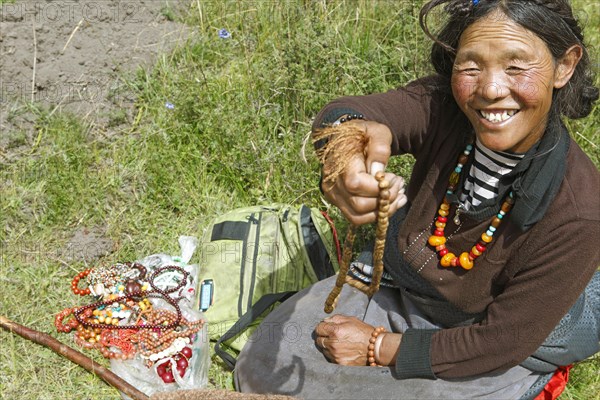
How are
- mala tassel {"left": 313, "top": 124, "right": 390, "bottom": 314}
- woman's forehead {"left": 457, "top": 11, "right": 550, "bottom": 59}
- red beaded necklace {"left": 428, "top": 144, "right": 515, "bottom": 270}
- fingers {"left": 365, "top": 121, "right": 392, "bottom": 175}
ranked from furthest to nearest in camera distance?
red beaded necklace {"left": 428, "top": 144, "right": 515, "bottom": 270}, woman's forehead {"left": 457, "top": 11, "right": 550, "bottom": 59}, fingers {"left": 365, "top": 121, "right": 392, "bottom": 175}, mala tassel {"left": 313, "top": 124, "right": 390, "bottom": 314}

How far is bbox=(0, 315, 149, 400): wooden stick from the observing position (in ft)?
8.87

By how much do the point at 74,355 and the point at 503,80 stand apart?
2.03 metres

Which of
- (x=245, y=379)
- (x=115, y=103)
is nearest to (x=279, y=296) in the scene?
(x=245, y=379)

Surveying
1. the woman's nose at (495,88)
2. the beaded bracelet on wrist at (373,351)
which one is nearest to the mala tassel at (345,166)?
the woman's nose at (495,88)

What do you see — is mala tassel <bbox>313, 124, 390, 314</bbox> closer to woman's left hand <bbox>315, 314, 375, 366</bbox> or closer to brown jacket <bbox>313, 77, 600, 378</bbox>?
brown jacket <bbox>313, 77, 600, 378</bbox>

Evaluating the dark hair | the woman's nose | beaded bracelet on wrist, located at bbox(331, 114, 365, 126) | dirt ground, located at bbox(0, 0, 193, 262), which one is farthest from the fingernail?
dirt ground, located at bbox(0, 0, 193, 262)

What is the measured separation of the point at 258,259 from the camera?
10.4ft

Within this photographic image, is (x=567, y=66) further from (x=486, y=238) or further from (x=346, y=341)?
(x=346, y=341)

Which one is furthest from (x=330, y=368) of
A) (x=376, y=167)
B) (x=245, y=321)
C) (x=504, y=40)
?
(x=504, y=40)

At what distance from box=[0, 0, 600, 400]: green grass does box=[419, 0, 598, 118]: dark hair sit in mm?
1233

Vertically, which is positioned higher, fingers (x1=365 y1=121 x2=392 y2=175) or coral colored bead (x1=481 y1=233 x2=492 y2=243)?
fingers (x1=365 y1=121 x2=392 y2=175)

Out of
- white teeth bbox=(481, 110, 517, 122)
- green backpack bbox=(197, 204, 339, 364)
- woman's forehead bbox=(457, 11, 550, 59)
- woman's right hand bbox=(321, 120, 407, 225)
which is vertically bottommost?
green backpack bbox=(197, 204, 339, 364)

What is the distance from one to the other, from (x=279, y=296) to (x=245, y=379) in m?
0.45

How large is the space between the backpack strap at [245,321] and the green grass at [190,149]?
0.63 metres
